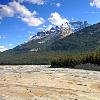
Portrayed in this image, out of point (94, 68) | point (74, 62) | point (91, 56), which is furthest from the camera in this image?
point (74, 62)

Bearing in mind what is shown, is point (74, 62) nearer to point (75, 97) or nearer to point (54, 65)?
point (54, 65)

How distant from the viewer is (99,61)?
411 feet

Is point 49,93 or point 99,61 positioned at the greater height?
point 99,61

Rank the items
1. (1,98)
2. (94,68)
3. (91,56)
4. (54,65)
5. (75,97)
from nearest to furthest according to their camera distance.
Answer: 1. (1,98)
2. (75,97)
3. (94,68)
4. (91,56)
5. (54,65)

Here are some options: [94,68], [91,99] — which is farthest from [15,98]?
[94,68]

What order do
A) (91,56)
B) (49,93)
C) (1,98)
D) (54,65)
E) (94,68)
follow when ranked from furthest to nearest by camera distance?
(54,65), (91,56), (94,68), (49,93), (1,98)

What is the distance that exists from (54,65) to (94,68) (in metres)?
41.9

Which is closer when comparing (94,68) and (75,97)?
(75,97)

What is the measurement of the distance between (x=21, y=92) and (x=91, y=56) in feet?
291

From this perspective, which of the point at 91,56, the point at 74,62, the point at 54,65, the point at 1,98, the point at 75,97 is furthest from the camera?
the point at 54,65

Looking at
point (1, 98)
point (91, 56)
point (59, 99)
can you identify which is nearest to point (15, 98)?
point (1, 98)

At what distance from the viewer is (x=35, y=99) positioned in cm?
4106

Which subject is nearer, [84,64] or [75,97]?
[75,97]

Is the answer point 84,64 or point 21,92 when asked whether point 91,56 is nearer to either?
point 84,64
